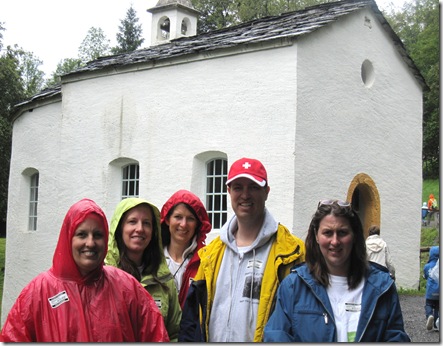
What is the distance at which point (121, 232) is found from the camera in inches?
152

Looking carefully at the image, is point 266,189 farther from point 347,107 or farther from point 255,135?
point 347,107

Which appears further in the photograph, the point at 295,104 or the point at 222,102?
the point at 222,102

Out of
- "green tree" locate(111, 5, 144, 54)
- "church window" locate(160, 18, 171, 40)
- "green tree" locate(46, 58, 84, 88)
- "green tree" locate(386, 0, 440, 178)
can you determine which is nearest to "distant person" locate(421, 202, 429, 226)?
"green tree" locate(386, 0, 440, 178)

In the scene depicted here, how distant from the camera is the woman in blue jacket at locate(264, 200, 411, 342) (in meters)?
3.07

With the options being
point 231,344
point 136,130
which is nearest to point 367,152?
point 136,130

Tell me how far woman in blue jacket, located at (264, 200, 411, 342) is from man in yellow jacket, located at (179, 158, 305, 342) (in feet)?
0.92

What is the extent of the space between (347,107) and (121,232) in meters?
8.99

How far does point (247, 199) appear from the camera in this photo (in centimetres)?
365

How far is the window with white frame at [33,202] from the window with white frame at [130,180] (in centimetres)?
365

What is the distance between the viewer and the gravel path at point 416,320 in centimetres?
858

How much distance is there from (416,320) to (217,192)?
4.32m

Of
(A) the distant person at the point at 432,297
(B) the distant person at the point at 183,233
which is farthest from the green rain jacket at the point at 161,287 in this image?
(A) the distant person at the point at 432,297

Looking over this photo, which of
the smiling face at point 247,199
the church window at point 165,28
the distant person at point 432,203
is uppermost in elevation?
the church window at point 165,28

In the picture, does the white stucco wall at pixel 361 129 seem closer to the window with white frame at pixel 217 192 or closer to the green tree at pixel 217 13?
the window with white frame at pixel 217 192
